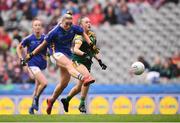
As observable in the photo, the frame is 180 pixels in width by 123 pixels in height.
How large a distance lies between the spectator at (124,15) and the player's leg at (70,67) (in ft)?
27.7

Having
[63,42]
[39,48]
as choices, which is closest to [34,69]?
[39,48]

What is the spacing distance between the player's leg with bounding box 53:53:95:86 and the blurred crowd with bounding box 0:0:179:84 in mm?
7275

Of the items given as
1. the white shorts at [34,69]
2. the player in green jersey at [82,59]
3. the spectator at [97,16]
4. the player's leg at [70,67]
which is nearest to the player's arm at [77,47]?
the player in green jersey at [82,59]

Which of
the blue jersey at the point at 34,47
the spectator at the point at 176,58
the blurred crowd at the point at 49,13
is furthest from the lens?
the blurred crowd at the point at 49,13

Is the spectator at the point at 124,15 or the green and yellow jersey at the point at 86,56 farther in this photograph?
the spectator at the point at 124,15

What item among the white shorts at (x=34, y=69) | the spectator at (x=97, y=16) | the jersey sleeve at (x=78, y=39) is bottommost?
the white shorts at (x=34, y=69)

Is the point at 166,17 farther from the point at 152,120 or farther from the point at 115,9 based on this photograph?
the point at 152,120

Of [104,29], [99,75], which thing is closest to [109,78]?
[99,75]

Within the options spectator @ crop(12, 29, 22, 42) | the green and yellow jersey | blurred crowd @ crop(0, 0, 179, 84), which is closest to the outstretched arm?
the green and yellow jersey

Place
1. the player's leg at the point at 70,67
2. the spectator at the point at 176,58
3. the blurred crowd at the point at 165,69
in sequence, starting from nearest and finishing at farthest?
the player's leg at the point at 70,67 → the blurred crowd at the point at 165,69 → the spectator at the point at 176,58

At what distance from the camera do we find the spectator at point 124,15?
2344 centimetres

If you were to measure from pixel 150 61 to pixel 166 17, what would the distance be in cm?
210

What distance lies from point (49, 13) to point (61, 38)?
9.20 m

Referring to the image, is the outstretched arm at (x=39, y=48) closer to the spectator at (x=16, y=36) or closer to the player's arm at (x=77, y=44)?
the player's arm at (x=77, y=44)
